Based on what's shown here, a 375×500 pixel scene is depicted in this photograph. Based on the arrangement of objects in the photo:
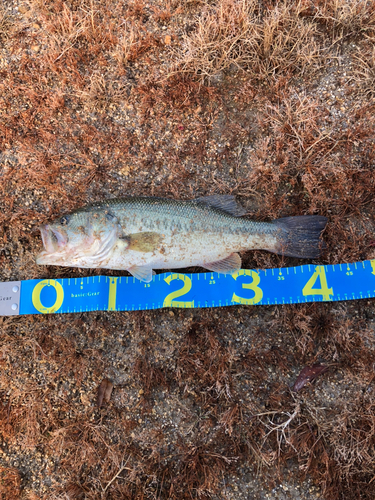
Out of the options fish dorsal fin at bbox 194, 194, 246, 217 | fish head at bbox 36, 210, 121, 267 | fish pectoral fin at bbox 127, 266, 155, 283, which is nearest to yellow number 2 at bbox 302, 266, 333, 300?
fish dorsal fin at bbox 194, 194, 246, 217

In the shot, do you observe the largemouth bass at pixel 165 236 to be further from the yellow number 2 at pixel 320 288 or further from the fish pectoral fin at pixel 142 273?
the yellow number 2 at pixel 320 288

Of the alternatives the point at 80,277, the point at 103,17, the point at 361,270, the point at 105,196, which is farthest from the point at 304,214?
the point at 103,17

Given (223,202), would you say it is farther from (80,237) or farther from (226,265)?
(80,237)

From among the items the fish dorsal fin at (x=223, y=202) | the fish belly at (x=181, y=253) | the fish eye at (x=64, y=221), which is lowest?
the fish belly at (x=181, y=253)

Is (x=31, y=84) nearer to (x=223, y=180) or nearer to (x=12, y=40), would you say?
(x=12, y=40)

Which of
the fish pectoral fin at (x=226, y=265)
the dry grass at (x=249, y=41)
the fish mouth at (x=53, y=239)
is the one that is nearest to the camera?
the fish mouth at (x=53, y=239)

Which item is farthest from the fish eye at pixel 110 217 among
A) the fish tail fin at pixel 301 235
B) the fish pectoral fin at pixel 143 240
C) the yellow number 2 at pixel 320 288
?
the yellow number 2 at pixel 320 288
